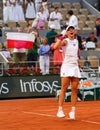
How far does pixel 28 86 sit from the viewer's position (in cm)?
1927

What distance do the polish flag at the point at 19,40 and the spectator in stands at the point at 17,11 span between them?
4333 mm

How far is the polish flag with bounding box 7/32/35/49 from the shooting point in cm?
1988

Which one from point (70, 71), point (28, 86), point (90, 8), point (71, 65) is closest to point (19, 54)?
point (28, 86)

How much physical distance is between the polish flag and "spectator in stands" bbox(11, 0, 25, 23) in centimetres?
433

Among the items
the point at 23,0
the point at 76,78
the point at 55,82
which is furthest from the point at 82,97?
the point at 23,0

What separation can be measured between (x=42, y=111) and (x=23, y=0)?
12406 millimetres

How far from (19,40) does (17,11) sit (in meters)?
4.57

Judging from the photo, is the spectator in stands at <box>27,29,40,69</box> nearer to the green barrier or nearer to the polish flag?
the polish flag

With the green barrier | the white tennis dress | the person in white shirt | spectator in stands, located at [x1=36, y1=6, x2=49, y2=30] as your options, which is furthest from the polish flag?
the white tennis dress

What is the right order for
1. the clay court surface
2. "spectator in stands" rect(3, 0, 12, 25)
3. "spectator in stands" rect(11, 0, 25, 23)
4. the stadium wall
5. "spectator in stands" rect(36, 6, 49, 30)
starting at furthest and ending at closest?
the stadium wall < "spectator in stands" rect(11, 0, 25, 23) < "spectator in stands" rect(3, 0, 12, 25) < "spectator in stands" rect(36, 6, 49, 30) < the clay court surface

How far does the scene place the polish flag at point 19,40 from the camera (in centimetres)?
1988

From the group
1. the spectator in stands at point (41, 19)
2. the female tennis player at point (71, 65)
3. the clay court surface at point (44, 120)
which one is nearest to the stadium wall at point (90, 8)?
the spectator in stands at point (41, 19)

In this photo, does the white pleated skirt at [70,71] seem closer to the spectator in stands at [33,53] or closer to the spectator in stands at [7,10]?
the spectator in stands at [33,53]

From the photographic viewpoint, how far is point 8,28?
2373cm
